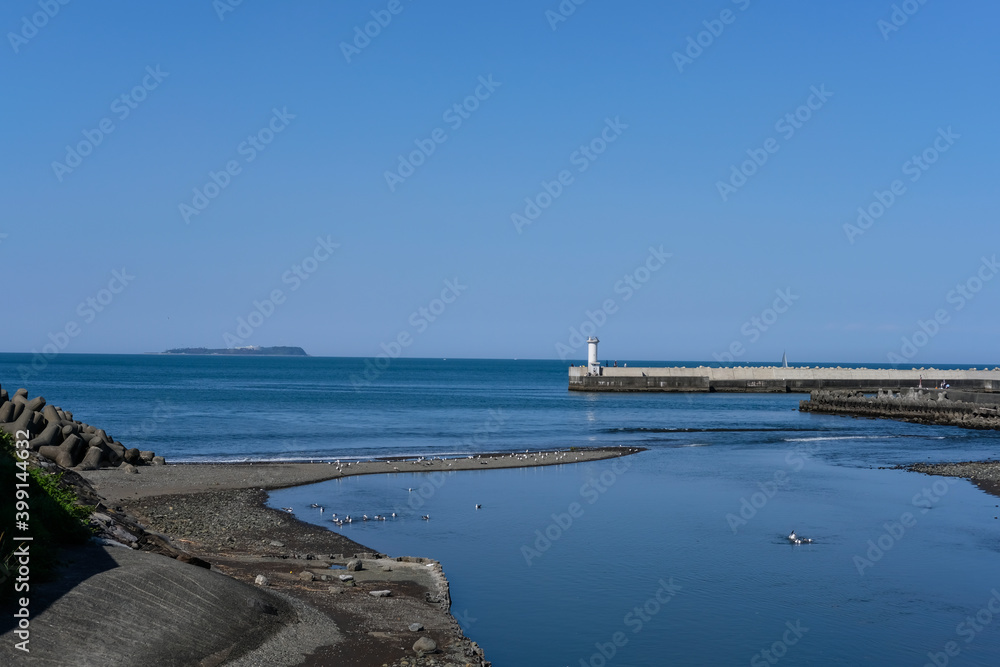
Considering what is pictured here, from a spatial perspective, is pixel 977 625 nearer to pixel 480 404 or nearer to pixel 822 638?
pixel 822 638

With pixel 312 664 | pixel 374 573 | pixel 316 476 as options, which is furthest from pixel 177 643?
pixel 316 476

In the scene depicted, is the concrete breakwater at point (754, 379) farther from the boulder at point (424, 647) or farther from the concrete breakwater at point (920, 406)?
the boulder at point (424, 647)

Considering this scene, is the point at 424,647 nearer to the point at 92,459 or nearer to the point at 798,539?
the point at 798,539

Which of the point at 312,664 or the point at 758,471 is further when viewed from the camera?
the point at 758,471

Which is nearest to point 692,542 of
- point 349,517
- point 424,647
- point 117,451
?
point 349,517

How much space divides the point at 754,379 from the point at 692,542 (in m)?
99.7

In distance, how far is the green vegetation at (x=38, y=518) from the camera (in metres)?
11.6

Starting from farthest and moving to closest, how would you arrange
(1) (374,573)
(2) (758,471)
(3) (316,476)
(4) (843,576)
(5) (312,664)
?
(2) (758,471) → (3) (316,476) → (4) (843,576) → (1) (374,573) → (5) (312,664)

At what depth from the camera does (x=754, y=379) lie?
11831cm

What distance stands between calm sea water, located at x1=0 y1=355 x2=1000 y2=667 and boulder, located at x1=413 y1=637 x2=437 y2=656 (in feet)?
4.10

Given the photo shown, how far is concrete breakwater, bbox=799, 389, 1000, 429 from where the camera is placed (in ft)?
208

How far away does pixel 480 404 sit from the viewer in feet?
298

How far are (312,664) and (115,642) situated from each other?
7.96 ft

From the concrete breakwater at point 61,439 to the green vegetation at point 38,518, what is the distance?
16.9 m
